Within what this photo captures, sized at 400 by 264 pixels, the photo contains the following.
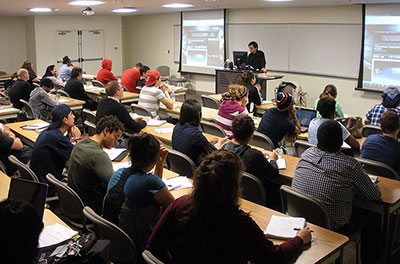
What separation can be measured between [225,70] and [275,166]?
19.7ft

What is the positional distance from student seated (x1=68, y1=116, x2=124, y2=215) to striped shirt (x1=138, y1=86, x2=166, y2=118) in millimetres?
3056

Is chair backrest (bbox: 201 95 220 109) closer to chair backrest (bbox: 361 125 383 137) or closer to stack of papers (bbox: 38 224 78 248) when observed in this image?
chair backrest (bbox: 361 125 383 137)

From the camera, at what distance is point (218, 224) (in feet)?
6.23

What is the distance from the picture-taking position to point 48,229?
8.96ft

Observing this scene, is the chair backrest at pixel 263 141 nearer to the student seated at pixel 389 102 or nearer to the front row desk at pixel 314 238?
the front row desk at pixel 314 238

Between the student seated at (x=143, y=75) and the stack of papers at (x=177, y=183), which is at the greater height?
the student seated at (x=143, y=75)

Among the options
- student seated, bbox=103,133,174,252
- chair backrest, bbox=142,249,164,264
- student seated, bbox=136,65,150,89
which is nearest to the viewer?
chair backrest, bbox=142,249,164,264

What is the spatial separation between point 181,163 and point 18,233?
2551 mm

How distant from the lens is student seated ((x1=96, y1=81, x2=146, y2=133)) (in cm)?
532

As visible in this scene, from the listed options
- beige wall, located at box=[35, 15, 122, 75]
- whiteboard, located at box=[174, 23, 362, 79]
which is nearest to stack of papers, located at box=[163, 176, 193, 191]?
whiteboard, located at box=[174, 23, 362, 79]

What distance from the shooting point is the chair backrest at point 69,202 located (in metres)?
3.02

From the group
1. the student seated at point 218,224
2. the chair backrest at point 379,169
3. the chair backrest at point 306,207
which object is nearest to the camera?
the student seated at point 218,224

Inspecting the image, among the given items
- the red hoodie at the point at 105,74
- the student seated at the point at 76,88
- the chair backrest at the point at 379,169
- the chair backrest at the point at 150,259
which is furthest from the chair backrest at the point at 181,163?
the red hoodie at the point at 105,74

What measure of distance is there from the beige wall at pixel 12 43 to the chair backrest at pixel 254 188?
42.1ft
